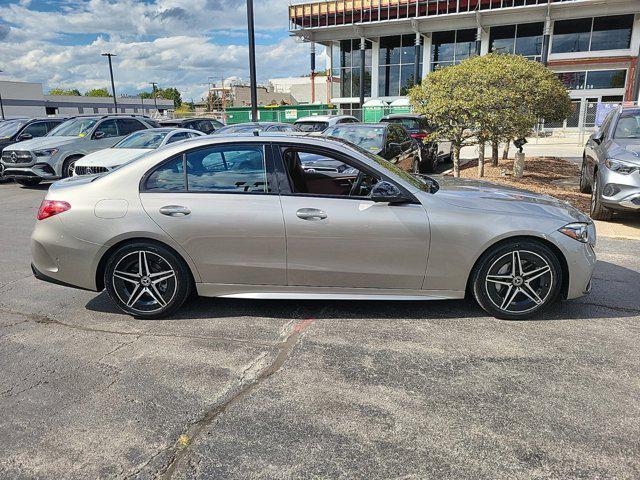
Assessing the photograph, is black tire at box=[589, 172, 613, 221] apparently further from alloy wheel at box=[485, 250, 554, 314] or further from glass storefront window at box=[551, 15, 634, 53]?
glass storefront window at box=[551, 15, 634, 53]

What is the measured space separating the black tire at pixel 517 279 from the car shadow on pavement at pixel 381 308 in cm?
20

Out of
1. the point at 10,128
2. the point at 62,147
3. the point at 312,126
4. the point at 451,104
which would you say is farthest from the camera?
the point at 10,128

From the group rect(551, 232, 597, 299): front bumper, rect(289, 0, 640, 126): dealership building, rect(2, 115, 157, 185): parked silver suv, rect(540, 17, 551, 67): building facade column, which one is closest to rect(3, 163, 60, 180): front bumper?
rect(2, 115, 157, 185): parked silver suv

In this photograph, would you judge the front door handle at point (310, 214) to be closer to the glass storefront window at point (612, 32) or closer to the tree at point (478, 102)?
the tree at point (478, 102)

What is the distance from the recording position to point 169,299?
14.5 ft

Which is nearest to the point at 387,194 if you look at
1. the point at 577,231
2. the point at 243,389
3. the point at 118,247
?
the point at 577,231

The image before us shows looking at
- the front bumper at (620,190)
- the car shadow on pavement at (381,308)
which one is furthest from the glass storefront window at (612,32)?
the car shadow on pavement at (381,308)

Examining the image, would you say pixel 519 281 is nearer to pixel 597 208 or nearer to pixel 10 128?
pixel 597 208

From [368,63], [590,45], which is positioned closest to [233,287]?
[590,45]

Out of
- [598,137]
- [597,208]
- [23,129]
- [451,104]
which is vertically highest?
[451,104]

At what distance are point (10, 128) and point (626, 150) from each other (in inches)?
695

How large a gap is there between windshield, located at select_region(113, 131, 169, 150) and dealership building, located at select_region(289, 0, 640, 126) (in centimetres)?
2077

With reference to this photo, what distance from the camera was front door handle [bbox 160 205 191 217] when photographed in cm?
424

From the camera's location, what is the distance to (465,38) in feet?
131
